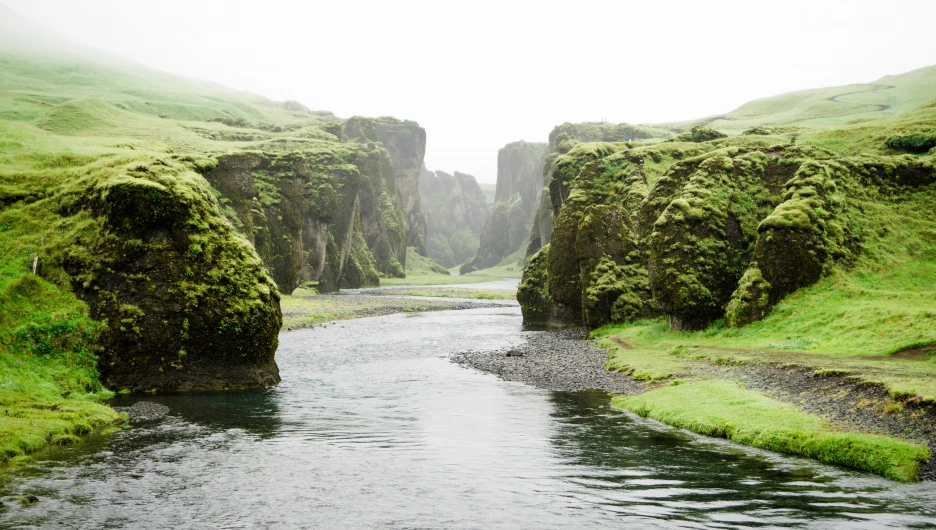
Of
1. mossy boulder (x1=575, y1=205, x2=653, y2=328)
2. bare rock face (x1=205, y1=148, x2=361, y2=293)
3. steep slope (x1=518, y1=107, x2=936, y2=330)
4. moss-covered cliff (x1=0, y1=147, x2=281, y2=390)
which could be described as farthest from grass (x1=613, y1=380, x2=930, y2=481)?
bare rock face (x1=205, y1=148, x2=361, y2=293)

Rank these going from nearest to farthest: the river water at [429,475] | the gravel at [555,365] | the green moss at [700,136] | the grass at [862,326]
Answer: the river water at [429,475], the grass at [862,326], the gravel at [555,365], the green moss at [700,136]

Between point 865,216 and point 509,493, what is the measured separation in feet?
151

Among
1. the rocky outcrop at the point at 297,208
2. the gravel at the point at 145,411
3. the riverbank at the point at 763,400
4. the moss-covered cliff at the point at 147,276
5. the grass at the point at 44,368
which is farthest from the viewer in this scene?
the rocky outcrop at the point at 297,208

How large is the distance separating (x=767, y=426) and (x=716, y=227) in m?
30.7

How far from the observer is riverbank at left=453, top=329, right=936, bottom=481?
2327 centimetres

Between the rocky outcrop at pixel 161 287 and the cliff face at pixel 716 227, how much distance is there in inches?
1300

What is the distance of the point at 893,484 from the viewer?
20.9m

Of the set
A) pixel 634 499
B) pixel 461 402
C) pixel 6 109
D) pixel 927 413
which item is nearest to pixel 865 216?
pixel 927 413

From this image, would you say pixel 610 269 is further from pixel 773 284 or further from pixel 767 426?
pixel 767 426

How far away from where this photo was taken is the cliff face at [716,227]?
49.3 metres

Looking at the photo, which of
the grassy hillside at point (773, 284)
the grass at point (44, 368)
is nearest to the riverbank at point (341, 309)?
the grassy hillside at point (773, 284)

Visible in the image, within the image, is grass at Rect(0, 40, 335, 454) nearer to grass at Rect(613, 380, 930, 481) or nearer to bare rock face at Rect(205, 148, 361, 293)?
grass at Rect(613, 380, 930, 481)

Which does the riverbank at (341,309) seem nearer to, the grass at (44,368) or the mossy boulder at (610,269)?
the mossy boulder at (610,269)

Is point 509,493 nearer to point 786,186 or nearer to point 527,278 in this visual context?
point 786,186
